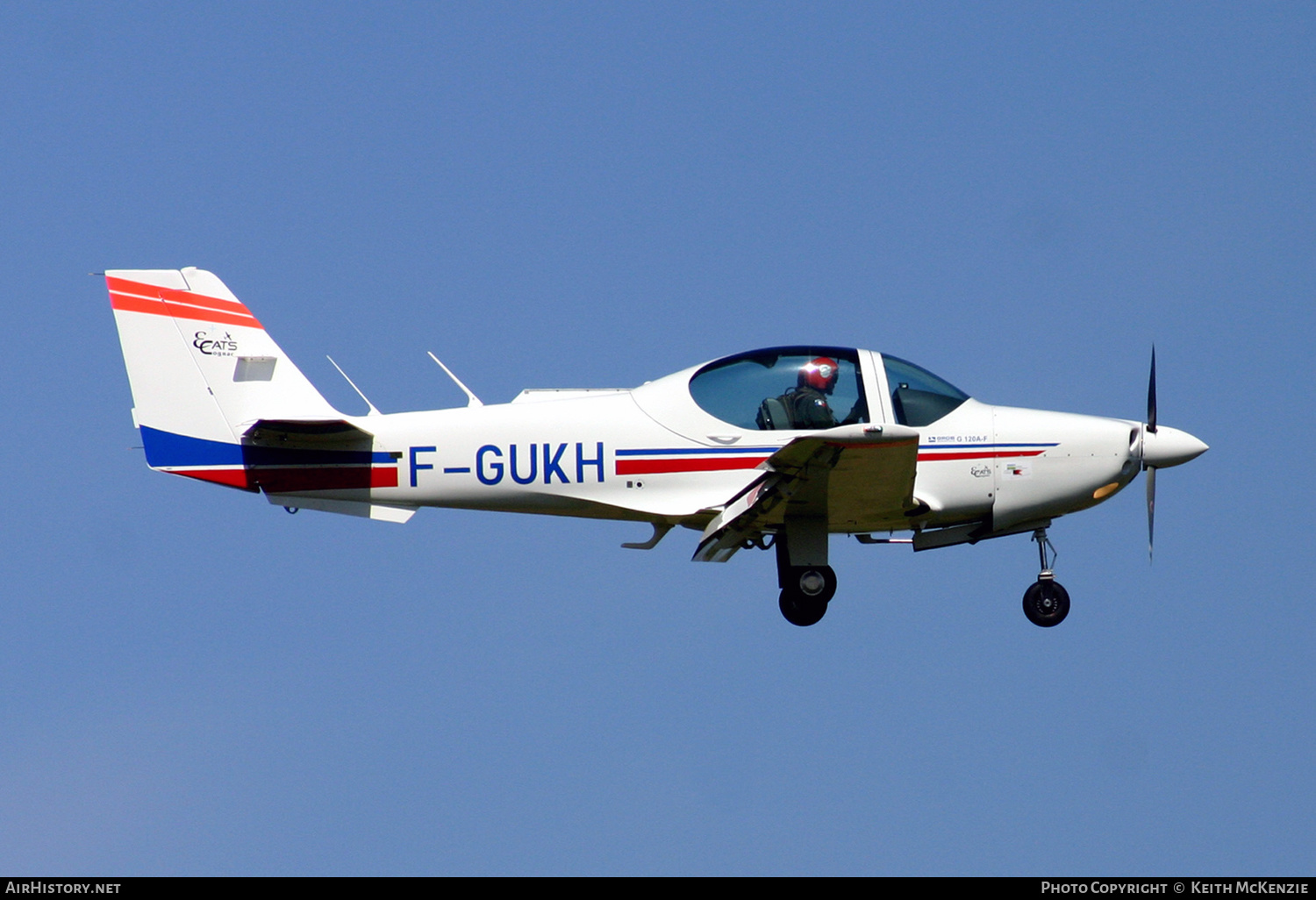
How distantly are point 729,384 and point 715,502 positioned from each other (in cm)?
111

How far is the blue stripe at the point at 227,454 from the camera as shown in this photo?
14859 mm

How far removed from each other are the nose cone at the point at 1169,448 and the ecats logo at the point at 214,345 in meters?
8.83

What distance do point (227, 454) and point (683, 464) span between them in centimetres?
432

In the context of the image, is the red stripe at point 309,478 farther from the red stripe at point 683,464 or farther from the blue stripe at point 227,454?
the red stripe at point 683,464

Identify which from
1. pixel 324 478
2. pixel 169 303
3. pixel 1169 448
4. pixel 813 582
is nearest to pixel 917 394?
pixel 813 582

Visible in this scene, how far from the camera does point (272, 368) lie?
607 inches

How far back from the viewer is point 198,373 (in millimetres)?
15273

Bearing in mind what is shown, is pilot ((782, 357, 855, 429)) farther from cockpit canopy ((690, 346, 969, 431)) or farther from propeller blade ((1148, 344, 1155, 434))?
propeller blade ((1148, 344, 1155, 434))

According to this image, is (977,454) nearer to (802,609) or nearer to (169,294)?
(802,609)

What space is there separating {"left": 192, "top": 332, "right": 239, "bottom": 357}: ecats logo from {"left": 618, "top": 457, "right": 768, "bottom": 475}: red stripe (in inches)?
158

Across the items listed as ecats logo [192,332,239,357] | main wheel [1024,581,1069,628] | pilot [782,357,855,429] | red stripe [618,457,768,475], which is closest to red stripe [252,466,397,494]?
ecats logo [192,332,239,357]

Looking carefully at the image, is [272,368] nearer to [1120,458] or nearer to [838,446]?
[838,446]

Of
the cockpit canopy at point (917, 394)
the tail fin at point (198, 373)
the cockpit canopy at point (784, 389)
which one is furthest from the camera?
the tail fin at point (198, 373)

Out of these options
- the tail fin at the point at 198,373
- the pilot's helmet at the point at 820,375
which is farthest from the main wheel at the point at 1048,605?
the tail fin at the point at 198,373
